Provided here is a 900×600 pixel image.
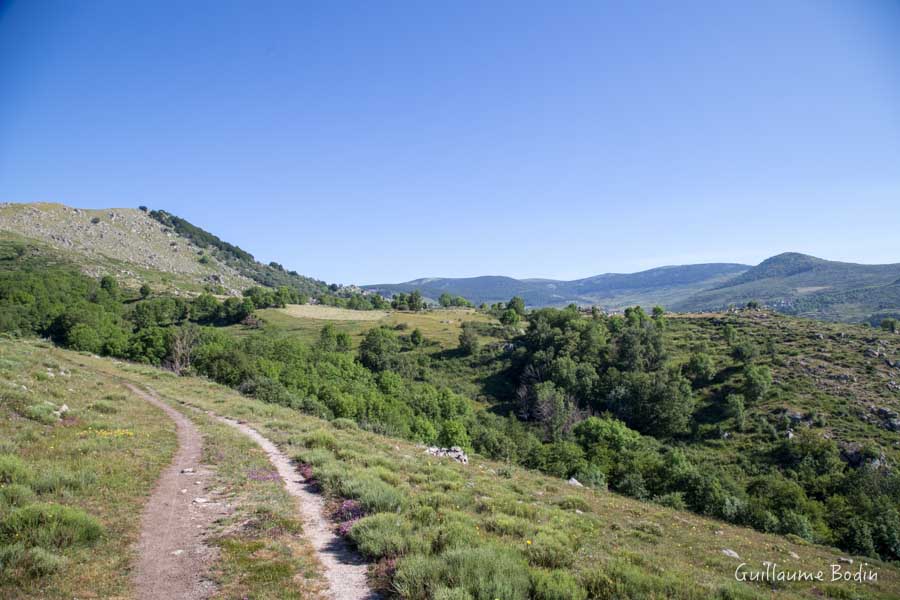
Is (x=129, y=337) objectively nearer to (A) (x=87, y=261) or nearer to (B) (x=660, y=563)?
(B) (x=660, y=563)

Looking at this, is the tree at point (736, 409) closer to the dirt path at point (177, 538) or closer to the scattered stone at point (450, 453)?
the scattered stone at point (450, 453)

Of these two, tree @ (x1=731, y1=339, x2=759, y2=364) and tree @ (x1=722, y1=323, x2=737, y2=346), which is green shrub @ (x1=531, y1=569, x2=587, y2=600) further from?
tree @ (x1=722, y1=323, x2=737, y2=346)

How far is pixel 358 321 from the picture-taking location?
153 meters

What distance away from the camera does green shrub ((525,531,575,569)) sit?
939 centimetres

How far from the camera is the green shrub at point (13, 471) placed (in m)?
10.1

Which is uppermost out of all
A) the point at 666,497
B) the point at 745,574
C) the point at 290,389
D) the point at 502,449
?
the point at 745,574

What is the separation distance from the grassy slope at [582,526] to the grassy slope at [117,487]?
2.75 meters

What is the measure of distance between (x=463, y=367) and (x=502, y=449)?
54.7 m

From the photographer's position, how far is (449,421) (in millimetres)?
63781

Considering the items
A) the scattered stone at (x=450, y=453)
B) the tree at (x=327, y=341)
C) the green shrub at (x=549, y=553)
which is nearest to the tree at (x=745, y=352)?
the tree at (x=327, y=341)

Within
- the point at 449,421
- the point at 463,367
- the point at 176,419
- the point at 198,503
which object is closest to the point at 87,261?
the point at 463,367

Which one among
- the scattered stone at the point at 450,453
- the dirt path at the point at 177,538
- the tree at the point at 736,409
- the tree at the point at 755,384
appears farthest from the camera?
the tree at the point at 755,384

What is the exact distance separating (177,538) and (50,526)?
2.31 metres

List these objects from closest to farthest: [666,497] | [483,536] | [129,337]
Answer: [483,536] → [666,497] → [129,337]
